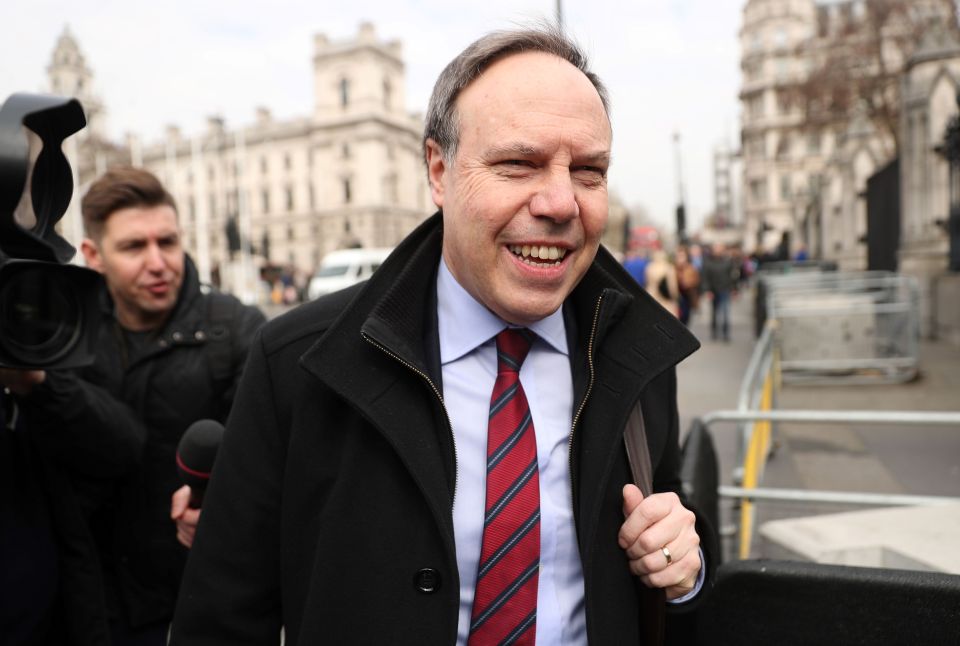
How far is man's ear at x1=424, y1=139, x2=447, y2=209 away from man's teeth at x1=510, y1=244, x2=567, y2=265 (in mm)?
231

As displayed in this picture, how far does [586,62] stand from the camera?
5.44 feet

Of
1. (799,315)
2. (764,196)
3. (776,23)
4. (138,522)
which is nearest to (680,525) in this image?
(138,522)

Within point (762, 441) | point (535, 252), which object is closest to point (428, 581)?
point (535, 252)

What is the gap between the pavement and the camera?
103 inches

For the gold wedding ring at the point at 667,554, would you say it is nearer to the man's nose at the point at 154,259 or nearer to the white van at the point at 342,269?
the man's nose at the point at 154,259

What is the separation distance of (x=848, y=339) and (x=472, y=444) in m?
9.48

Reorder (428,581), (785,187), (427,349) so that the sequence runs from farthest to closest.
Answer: (785,187) < (427,349) < (428,581)

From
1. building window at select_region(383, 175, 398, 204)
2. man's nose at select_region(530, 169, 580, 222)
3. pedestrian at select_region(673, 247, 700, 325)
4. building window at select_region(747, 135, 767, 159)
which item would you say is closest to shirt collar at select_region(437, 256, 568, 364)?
man's nose at select_region(530, 169, 580, 222)

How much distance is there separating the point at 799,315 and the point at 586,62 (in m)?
8.86

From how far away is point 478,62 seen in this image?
1.52m

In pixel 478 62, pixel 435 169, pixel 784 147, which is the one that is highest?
pixel 784 147

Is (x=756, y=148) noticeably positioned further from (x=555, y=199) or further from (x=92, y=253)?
(x=555, y=199)

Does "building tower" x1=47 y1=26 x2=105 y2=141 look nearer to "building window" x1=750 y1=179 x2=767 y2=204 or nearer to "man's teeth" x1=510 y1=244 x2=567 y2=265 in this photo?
"building window" x1=750 y1=179 x2=767 y2=204

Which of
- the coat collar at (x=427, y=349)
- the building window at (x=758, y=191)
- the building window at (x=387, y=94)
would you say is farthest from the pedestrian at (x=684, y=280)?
the building window at (x=387, y=94)
